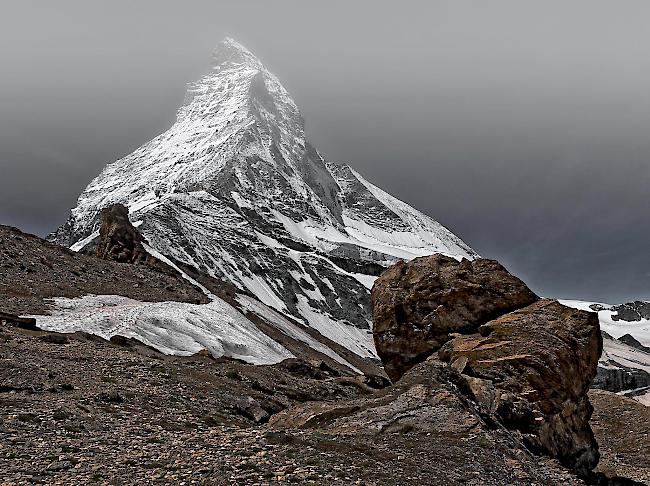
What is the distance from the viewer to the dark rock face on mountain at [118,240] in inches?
3799

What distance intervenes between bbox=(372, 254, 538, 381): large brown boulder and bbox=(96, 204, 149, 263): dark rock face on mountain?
216ft

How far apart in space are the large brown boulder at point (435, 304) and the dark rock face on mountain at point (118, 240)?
65775 millimetres

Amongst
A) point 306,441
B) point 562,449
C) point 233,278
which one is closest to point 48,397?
point 306,441

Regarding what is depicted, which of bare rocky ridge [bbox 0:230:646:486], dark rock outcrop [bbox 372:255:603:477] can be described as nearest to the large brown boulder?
dark rock outcrop [bbox 372:255:603:477]

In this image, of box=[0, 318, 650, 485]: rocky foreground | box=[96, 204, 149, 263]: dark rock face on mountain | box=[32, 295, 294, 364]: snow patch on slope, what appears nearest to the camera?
box=[0, 318, 650, 485]: rocky foreground

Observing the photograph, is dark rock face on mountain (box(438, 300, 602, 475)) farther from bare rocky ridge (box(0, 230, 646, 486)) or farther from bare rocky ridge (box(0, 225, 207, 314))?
bare rocky ridge (box(0, 225, 207, 314))

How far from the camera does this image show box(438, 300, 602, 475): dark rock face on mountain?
2669 centimetres

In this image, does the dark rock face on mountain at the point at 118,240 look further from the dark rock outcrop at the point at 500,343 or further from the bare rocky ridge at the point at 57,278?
the dark rock outcrop at the point at 500,343

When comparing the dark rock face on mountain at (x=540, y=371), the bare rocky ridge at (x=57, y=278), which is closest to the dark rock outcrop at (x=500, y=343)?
the dark rock face on mountain at (x=540, y=371)

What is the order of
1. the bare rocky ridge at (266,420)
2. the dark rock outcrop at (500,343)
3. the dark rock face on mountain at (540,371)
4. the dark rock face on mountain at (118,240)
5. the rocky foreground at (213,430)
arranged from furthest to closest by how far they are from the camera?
the dark rock face on mountain at (118,240)
the dark rock outcrop at (500,343)
the dark rock face on mountain at (540,371)
the bare rocky ridge at (266,420)
the rocky foreground at (213,430)

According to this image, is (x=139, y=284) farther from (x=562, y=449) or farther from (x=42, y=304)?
(x=562, y=449)

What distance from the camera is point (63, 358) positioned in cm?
3006

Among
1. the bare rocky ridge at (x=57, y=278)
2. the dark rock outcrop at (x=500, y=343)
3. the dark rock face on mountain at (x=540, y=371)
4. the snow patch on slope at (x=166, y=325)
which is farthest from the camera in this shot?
the bare rocky ridge at (x=57, y=278)

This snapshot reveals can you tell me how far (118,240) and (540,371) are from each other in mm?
85616
